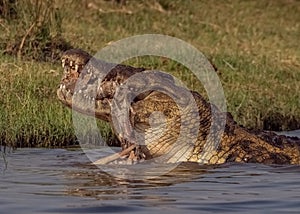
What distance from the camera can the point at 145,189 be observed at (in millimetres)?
5738

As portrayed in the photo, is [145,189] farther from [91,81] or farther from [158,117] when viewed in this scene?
[91,81]

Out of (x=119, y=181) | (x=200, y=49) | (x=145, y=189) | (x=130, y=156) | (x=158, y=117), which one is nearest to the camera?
(x=145, y=189)

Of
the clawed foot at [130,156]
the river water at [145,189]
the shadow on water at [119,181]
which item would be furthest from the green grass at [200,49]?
the shadow on water at [119,181]

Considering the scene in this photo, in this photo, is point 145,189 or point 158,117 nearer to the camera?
point 145,189

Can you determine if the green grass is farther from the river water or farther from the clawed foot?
the clawed foot

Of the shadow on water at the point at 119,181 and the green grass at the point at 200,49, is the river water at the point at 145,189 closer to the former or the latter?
the shadow on water at the point at 119,181

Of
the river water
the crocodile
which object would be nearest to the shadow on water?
the river water

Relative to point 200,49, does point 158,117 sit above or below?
below

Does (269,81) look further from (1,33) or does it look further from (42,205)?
(42,205)

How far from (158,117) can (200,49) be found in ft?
24.4

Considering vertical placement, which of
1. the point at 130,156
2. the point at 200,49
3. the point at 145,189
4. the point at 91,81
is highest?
the point at 200,49

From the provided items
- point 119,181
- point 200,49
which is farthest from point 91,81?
point 200,49

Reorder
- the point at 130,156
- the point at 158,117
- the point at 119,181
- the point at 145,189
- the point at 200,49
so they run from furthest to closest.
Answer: the point at 200,49 → the point at 130,156 → the point at 158,117 → the point at 119,181 → the point at 145,189

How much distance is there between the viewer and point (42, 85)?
962 cm
